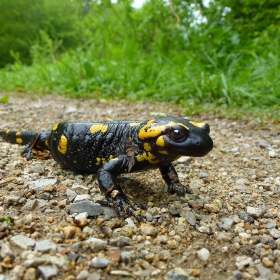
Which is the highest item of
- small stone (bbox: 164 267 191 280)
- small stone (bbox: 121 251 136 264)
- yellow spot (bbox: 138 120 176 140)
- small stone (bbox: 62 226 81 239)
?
yellow spot (bbox: 138 120 176 140)

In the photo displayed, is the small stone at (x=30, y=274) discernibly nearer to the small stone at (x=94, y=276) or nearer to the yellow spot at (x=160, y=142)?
the small stone at (x=94, y=276)

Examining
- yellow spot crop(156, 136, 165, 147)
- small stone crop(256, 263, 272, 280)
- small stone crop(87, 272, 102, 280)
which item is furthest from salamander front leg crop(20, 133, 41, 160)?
small stone crop(256, 263, 272, 280)

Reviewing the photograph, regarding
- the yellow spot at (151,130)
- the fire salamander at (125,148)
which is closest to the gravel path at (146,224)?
the fire salamander at (125,148)

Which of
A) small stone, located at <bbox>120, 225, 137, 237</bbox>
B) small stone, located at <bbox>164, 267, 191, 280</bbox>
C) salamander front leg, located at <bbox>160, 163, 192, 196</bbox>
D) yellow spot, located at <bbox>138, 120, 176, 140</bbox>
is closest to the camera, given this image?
small stone, located at <bbox>164, 267, 191, 280</bbox>

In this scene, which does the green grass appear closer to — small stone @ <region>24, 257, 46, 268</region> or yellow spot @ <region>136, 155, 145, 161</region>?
yellow spot @ <region>136, 155, 145, 161</region>

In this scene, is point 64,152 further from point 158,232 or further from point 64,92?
point 64,92

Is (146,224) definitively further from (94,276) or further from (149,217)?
(94,276)
